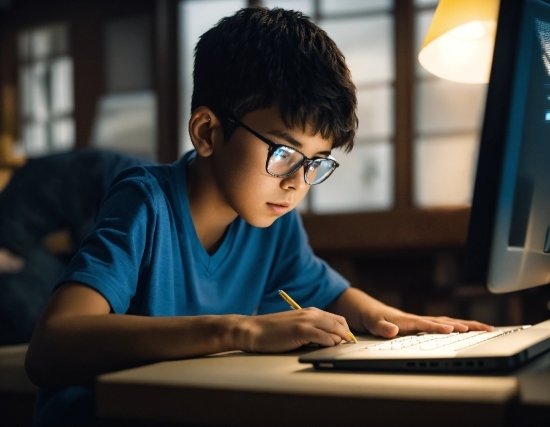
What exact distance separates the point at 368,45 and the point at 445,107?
1.82 ft

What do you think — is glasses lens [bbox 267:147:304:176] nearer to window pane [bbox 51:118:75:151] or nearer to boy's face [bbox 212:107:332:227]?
boy's face [bbox 212:107:332:227]

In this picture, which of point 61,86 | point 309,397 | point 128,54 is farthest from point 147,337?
point 61,86

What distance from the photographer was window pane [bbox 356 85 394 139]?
11.4 feet

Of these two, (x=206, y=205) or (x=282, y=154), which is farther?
(x=206, y=205)

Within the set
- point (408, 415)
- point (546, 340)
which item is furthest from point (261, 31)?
point (408, 415)

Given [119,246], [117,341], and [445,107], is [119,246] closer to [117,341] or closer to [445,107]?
[117,341]

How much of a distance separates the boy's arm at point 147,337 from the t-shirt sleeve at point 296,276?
1.68ft

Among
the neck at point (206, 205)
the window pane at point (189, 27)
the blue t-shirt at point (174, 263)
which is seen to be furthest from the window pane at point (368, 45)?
the neck at point (206, 205)

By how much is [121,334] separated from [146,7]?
148 inches

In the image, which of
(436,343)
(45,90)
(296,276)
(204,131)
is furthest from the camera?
(45,90)

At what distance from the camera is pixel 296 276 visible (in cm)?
129

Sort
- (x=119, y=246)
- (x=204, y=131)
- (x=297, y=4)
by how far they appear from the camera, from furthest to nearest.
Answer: (x=297, y=4) → (x=204, y=131) → (x=119, y=246)

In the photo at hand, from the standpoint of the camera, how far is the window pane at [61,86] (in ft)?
14.6

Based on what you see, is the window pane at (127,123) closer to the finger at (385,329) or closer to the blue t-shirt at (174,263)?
the blue t-shirt at (174,263)
